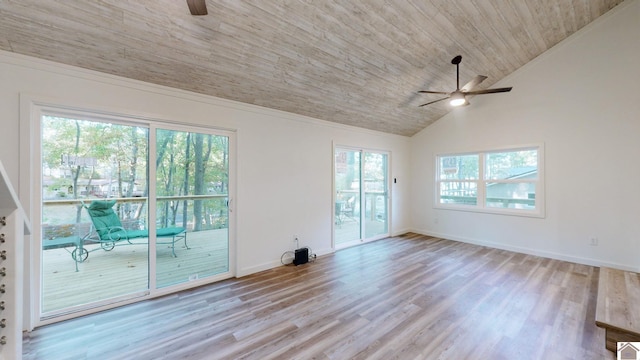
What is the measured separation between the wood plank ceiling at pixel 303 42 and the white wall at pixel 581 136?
0.38 m

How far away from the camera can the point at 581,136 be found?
4.05m

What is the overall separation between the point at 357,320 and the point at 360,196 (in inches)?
120

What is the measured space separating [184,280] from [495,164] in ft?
19.0

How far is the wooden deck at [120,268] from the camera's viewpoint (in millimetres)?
2584

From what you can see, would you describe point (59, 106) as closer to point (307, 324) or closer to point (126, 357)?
point (126, 357)

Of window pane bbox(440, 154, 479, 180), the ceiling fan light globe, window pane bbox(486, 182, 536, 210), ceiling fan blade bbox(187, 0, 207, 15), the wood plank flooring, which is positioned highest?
the ceiling fan light globe

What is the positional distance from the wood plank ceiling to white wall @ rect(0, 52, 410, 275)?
15cm

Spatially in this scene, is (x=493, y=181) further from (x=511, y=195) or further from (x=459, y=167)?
(x=459, y=167)

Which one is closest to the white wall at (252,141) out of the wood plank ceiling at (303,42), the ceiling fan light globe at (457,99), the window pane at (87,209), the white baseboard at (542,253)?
the wood plank ceiling at (303,42)

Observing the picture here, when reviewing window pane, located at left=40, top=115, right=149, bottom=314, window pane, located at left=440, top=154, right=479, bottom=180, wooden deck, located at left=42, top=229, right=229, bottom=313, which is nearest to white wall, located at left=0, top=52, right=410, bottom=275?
window pane, located at left=40, top=115, right=149, bottom=314

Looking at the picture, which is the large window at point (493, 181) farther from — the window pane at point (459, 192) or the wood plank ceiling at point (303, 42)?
the wood plank ceiling at point (303, 42)

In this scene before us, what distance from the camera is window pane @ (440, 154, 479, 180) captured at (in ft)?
17.6

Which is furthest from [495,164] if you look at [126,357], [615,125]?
[126,357]

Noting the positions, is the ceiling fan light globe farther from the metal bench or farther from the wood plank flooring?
the metal bench
